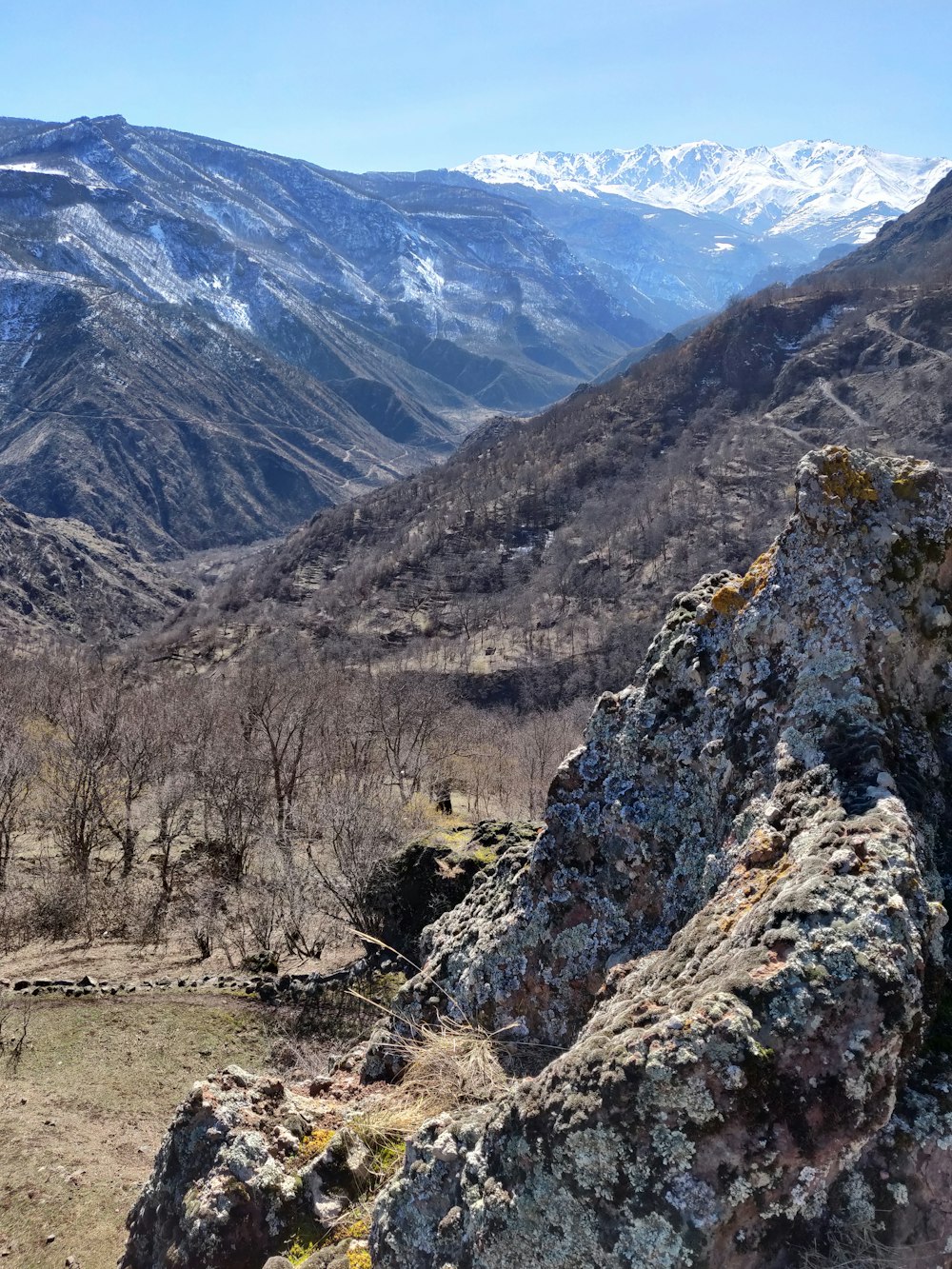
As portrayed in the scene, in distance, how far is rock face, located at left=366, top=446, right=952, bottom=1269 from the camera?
3.54 m

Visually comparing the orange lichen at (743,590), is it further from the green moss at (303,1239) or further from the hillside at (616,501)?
the hillside at (616,501)

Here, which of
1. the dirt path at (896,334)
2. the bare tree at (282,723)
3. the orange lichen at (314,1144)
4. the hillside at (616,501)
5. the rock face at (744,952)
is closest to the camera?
the rock face at (744,952)

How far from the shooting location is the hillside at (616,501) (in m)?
88.4

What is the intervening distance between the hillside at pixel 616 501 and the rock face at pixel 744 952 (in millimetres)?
65808

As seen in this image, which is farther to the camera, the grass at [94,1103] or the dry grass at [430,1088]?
the grass at [94,1103]

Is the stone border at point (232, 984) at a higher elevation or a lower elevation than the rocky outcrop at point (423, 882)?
lower

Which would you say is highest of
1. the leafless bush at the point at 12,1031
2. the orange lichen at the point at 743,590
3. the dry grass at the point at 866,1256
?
the orange lichen at the point at 743,590

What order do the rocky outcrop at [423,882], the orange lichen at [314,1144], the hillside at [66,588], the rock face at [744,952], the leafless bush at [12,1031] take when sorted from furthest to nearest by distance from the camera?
the hillside at [66,588], the rocky outcrop at [423,882], the leafless bush at [12,1031], the orange lichen at [314,1144], the rock face at [744,952]

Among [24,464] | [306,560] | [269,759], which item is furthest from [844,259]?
[269,759]

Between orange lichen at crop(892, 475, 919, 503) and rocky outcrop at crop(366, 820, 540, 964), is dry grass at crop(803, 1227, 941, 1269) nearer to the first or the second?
orange lichen at crop(892, 475, 919, 503)

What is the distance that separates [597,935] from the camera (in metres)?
6.02

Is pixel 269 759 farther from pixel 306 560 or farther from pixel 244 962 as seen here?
pixel 306 560

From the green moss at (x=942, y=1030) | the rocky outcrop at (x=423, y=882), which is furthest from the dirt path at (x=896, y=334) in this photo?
the green moss at (x=942, y=1030)

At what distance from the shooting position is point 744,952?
12.9 ft
